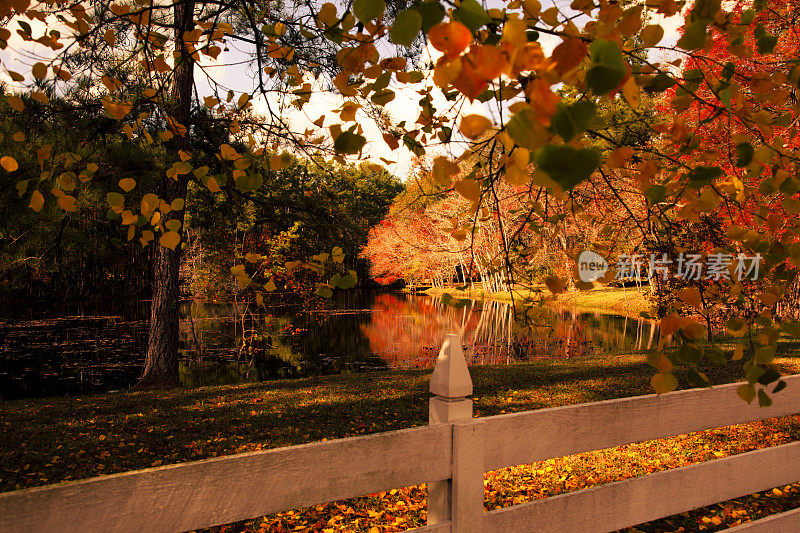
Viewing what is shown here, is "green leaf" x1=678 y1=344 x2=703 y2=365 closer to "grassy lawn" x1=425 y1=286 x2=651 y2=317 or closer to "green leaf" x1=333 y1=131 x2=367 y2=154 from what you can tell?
"green leaf" x1=333 y1=131 x2=367 y2=154

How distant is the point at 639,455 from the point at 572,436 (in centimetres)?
332

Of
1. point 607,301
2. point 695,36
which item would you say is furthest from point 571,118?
point 607,301

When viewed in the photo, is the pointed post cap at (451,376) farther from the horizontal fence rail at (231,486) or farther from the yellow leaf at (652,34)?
the yellow leaf at (652,34)

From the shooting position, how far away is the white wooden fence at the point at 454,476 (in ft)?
4.89

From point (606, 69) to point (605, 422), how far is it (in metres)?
1.91

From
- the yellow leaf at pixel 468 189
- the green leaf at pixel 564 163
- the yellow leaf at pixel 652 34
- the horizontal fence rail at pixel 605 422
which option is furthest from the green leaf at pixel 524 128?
the horizontal fence rail at pixel 605 422

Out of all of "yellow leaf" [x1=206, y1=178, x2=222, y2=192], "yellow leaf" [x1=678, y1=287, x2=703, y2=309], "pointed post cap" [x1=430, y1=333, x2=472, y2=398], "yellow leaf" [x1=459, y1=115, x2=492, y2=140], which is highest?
"yellow leaf" [x1=206, y1=178, x2=222, y2=192]

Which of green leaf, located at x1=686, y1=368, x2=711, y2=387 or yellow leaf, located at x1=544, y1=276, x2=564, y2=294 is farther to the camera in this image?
yellow leaf, located at x1=544, y1=276, x2=564, y2=294

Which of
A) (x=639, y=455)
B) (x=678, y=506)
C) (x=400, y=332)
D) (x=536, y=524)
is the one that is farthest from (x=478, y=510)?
(x=400, y=332)

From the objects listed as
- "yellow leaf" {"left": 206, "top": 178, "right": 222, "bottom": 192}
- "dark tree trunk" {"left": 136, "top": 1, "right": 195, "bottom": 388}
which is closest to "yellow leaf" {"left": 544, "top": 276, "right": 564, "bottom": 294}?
"yellow leaf" {"left": 206, "top": 178, "right": 222, "bottom": 192}

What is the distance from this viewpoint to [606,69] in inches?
29.3

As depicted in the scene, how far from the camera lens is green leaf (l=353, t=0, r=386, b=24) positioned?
91 cm

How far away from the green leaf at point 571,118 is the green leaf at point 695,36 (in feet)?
2.15

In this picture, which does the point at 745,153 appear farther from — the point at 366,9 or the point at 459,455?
the point at 459,455
